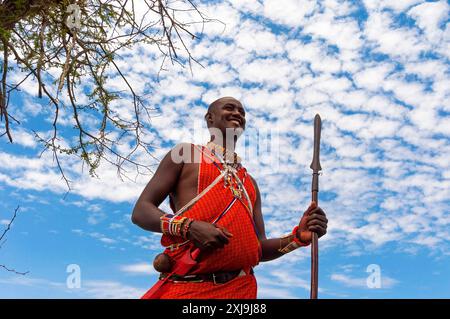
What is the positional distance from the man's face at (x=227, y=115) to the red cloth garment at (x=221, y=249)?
43 cm

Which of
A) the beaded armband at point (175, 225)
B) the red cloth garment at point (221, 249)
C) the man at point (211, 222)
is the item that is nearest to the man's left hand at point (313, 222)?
the man at point (211, 222)

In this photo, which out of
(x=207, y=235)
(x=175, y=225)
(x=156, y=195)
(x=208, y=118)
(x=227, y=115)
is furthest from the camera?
(x=208, y=118)

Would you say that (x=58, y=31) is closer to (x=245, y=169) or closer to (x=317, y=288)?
(x=245, y=169)

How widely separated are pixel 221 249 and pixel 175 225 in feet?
1.10

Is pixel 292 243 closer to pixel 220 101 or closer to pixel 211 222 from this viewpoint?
pixel 211 222

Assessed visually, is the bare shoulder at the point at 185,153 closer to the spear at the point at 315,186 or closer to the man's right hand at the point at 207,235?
the man's right hand at the point at 207,235

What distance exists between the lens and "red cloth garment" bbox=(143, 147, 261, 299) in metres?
3.21

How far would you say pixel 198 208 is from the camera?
3383 millimetres

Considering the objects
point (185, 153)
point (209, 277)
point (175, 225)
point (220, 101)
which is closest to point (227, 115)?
point (220, 101)

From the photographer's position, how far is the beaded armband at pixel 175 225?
3.14m

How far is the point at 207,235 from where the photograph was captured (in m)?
3.06

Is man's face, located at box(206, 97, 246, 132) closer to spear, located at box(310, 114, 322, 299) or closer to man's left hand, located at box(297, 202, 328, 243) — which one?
spear, located at box(310, 114, 322, 299)
